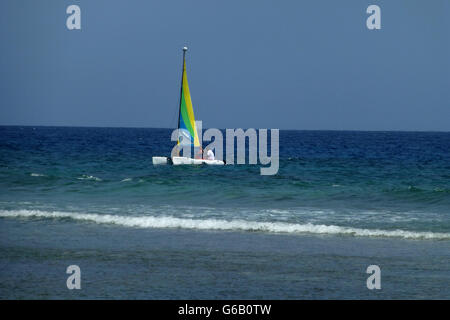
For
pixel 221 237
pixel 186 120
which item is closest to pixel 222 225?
pixel 221 237

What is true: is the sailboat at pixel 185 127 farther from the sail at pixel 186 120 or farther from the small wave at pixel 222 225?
the small wave at pixel 222 225

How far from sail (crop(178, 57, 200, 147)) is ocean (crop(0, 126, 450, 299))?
23.0ft

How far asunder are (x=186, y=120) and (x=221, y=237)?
76.8 ft

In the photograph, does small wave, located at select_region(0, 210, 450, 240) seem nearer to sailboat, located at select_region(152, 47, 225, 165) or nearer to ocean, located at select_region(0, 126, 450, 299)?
ocean, located at select_region(0, 126, 450, 299)

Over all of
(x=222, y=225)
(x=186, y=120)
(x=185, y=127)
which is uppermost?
(x=186, y=120)

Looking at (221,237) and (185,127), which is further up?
(185,127)

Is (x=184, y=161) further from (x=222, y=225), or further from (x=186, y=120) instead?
(x=222, y=225)

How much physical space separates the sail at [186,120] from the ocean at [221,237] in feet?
23.0

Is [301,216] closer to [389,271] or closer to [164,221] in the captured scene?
[164,221]

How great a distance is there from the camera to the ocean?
11.1 metres

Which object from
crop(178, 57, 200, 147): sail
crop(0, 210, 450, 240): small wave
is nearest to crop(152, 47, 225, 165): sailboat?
crop(178, 57, 200, 147): sail

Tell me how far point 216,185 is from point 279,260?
53.4 ft

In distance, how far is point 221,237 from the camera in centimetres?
1608
